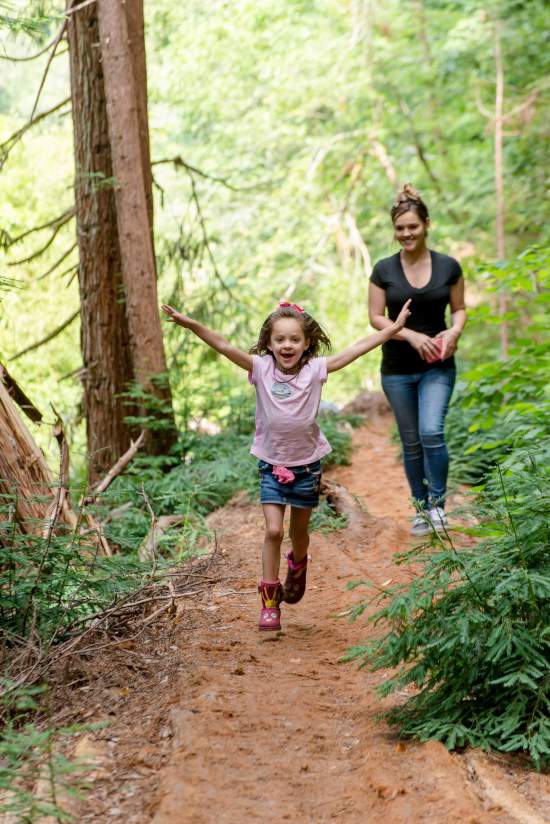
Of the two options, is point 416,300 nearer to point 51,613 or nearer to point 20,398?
point 20,398

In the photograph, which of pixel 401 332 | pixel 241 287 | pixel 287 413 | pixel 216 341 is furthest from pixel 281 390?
pixel 241 287

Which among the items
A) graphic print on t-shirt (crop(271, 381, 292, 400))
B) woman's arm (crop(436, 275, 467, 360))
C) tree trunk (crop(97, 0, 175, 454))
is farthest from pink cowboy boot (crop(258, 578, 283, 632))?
tree trunk (crop(97, 0, 175, 454))

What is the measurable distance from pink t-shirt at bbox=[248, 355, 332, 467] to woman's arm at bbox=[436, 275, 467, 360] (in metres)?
1.35

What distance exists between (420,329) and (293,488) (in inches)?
72.0

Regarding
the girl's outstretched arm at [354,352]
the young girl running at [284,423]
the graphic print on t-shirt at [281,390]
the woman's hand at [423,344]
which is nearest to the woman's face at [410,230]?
the woman's hand at [423,344]

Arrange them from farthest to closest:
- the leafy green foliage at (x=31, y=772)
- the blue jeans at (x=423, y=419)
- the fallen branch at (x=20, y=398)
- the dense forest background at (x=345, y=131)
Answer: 1. the dense forest background at (x=345, y=131)
2. the blue jeans at (x=423, y=419)
3. the fallen branch at (x=20, y=398)
4. the leafy green foliage at (x=31, y=772)

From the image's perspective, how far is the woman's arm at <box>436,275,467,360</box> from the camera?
15.2 ft

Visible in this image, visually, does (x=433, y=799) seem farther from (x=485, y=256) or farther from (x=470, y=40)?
(x=470, y=40)

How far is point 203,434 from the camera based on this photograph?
26.5ft

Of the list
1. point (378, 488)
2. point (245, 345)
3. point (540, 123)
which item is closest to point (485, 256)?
point (540, 123)

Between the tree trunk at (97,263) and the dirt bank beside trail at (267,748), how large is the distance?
410 cm

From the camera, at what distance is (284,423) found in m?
3.52

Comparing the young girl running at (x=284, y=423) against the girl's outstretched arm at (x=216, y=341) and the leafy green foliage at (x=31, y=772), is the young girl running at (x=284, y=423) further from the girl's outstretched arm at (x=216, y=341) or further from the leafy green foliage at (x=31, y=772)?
the leafy green foliage at (x=31, y=772)

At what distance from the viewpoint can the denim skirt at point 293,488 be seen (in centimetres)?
353
